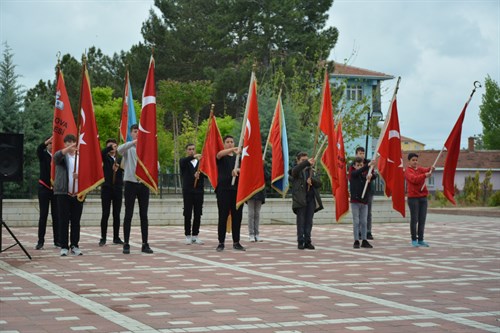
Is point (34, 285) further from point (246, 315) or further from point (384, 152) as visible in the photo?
point (384, 152)

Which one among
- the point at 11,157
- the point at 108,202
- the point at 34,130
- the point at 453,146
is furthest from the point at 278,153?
the point at 34,130

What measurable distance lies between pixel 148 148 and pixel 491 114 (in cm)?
8345

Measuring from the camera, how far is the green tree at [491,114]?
95.2 m

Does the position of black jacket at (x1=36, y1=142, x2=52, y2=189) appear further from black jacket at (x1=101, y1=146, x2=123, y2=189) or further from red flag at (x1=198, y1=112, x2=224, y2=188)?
red flag at (x1=198, y1=112, x2=224, y2=188)

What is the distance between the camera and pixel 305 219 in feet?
58.0

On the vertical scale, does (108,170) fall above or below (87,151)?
below

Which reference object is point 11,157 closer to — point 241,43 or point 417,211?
point 417,211

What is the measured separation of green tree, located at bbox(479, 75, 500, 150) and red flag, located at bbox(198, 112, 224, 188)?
8079cm

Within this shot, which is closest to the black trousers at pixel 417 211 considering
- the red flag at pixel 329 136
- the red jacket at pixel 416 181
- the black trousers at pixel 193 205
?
the red jacket at pixel 416 181

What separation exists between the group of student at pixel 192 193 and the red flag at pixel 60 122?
294 mm

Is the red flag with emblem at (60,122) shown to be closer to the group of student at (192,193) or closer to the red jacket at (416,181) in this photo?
the group of student at (192,193)

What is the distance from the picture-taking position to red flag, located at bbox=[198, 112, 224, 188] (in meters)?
18.3

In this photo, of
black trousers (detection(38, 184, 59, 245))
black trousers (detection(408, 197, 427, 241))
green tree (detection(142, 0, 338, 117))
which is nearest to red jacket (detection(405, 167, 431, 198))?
black trousers (detection(408, 197, 427, 241))

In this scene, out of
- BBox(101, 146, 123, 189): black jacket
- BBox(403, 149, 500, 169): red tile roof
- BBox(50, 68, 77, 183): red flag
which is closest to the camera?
BBox(50, 68, 77, 183): red flag
